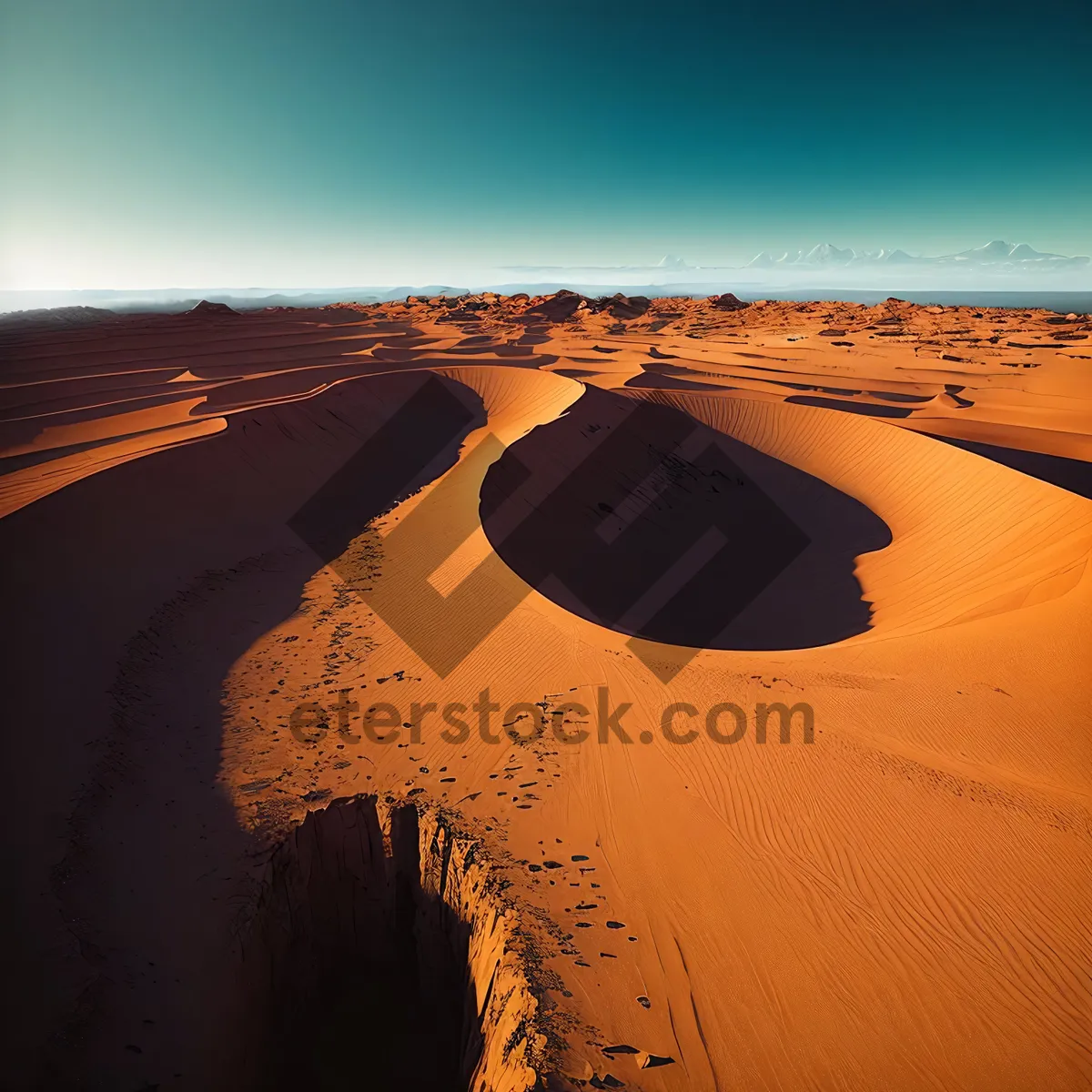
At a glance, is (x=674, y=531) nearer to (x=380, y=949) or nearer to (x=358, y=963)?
(x=380, y=949)

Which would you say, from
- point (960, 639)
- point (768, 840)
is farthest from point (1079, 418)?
point (768, 840)

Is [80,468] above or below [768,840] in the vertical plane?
above

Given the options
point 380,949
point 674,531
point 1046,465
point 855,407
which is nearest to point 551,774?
point 380,949

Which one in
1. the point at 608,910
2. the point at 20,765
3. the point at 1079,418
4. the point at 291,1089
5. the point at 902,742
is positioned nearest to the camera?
the point at 608,910

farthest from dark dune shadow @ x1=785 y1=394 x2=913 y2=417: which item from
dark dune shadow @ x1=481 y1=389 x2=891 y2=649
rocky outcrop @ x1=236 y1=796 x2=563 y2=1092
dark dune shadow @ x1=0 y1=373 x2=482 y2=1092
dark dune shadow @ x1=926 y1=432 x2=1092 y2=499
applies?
rocky outcrop @ x1=236 y1=796 x2=563 y2=1092

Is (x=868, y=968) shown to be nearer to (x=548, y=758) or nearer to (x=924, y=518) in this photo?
(x=548, y=758)

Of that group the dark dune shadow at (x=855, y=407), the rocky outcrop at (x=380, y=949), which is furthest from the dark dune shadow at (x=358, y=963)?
the dark dune shadow at (x=855, y=407)

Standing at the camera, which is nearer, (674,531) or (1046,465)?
(674,531)
